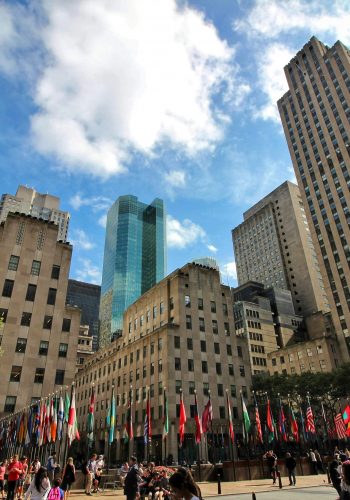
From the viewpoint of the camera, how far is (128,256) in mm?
159750

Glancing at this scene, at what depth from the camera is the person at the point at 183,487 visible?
5742 millimetres

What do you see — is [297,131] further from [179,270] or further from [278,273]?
[179,270]

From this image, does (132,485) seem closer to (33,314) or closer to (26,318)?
(26,318)

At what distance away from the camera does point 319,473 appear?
113ft

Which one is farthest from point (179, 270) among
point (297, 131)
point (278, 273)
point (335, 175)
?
point (278, 273)

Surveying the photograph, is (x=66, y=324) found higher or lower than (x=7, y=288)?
lower

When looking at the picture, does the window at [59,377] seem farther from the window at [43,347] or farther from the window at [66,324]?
the window at [66,324]

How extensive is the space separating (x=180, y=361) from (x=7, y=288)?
2624 cm

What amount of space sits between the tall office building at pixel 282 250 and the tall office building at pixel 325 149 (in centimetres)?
3568

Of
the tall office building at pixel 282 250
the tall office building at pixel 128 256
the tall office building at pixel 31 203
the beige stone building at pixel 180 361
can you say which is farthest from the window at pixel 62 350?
the tall office building at pixel 31 203

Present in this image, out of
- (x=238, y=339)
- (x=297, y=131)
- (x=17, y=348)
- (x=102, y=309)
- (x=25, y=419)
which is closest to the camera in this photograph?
(x=25, y=419)

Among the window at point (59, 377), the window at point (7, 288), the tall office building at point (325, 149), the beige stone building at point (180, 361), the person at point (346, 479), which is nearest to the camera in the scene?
the person at point (346, 479)

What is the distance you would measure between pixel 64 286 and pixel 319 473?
121 feet

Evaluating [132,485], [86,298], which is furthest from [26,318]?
[86,298]
